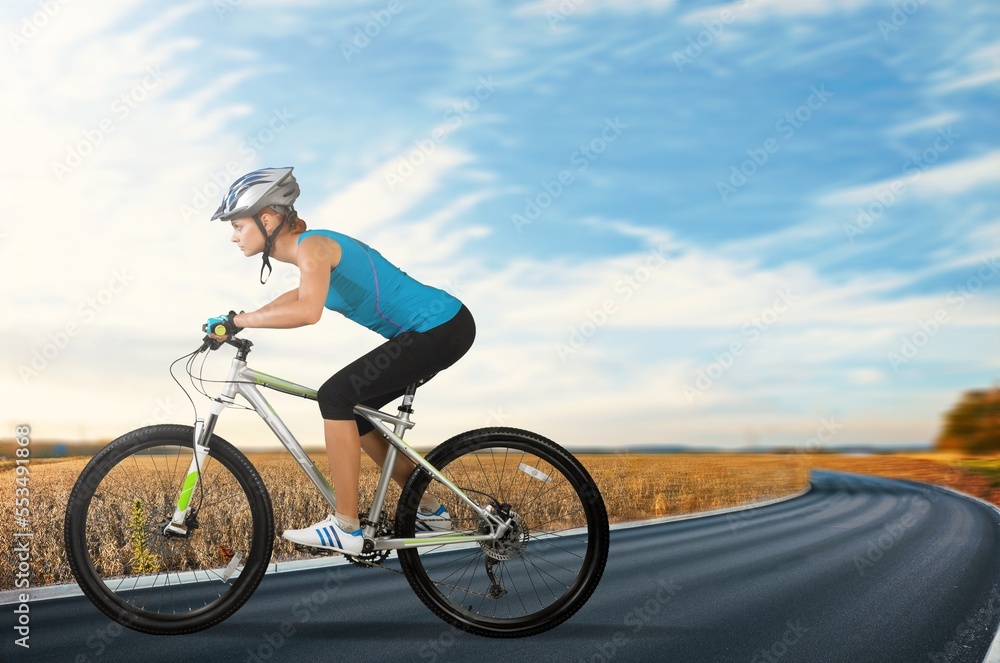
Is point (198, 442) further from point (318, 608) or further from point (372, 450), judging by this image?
point (318, 608)

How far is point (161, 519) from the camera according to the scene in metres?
5.25

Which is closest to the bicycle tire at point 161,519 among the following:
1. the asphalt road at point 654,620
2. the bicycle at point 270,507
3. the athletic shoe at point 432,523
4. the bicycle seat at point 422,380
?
the bicycle at point 270,507

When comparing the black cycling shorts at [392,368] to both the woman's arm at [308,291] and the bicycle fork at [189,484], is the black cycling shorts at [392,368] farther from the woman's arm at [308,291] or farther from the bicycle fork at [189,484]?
the bicycle fork at [189,484]

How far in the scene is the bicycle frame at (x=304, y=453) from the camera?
5207 millimetres

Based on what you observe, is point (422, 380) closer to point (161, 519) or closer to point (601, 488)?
point (161, 519)

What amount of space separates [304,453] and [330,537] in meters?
Result: 0.51

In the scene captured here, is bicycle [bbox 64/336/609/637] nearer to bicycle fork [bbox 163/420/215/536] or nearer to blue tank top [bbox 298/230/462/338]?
bicycle fork [bbox 163/420/215/536]

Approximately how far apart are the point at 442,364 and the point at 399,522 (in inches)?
37.1

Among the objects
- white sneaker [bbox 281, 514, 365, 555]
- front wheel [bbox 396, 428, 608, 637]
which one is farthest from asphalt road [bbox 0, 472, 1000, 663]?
white sneaker [bbox 281, 514, 365, 555]

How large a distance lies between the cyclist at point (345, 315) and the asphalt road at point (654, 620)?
765 mm

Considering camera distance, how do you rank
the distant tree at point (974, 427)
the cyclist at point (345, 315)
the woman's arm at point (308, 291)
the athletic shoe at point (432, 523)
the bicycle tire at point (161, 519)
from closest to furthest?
the woman's arm at point (308, 291) → the cyclist at point (345, 315) → the bicycle tire at point (161, 519) → the athletic shoe at point (432, 523) → the distant tree at point (974, 427)

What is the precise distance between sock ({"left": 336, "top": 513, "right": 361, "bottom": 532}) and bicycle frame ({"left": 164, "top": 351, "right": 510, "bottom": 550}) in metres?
0.07

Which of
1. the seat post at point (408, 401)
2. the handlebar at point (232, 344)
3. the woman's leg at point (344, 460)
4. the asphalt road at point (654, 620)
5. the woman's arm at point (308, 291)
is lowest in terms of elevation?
the asphalt road at point (654, 620)

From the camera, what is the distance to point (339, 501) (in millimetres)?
5184
